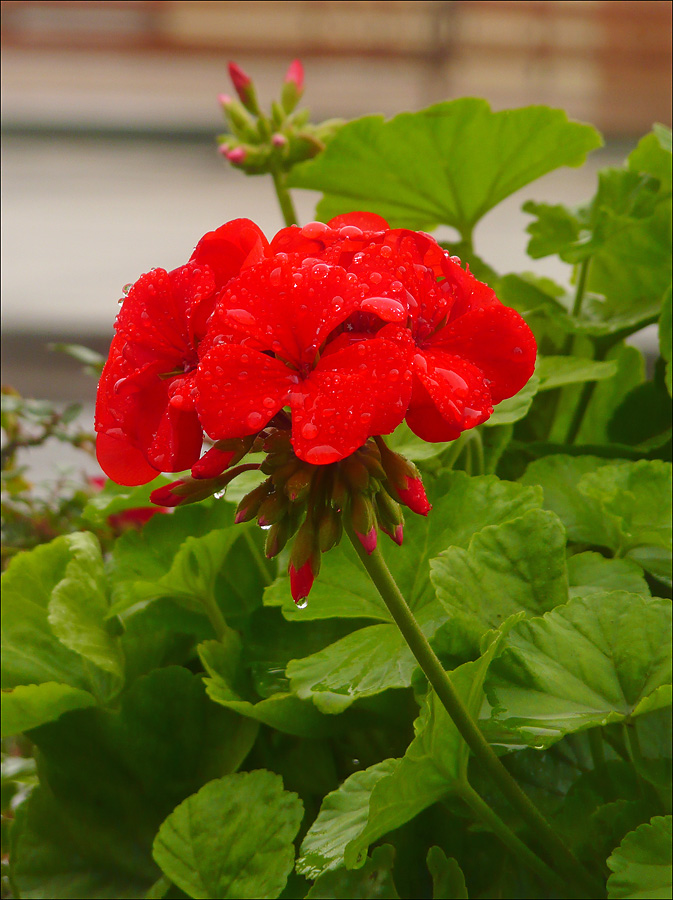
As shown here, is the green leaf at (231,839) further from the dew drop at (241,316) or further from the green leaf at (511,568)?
the dew drop at (241,316)

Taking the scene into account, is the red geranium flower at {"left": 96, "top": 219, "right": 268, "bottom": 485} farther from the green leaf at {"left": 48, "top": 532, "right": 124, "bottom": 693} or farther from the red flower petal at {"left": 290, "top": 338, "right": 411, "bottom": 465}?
the green leaf at {"left": 48, "top": 532, "right": 124, "bottom": 693}

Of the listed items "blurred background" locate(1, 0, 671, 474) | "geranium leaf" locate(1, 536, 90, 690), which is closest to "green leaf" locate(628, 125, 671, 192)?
"geranium leaf" locate(1, 536, 90, 690)

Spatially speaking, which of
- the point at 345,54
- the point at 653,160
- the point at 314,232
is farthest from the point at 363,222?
the point at 345,54

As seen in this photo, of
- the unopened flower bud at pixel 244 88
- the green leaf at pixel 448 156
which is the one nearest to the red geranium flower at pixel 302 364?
the green leaf at pixel 448 156

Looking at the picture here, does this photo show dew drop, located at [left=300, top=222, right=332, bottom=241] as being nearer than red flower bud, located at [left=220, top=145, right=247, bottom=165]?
Yes

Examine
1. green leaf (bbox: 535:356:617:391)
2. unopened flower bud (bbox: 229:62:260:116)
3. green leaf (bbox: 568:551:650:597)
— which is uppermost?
unopened flower bud (bbox: 229:62:260:116)

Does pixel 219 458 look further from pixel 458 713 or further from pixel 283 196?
pixel 283 196

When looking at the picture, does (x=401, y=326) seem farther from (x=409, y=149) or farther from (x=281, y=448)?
(x=409, y=149)
